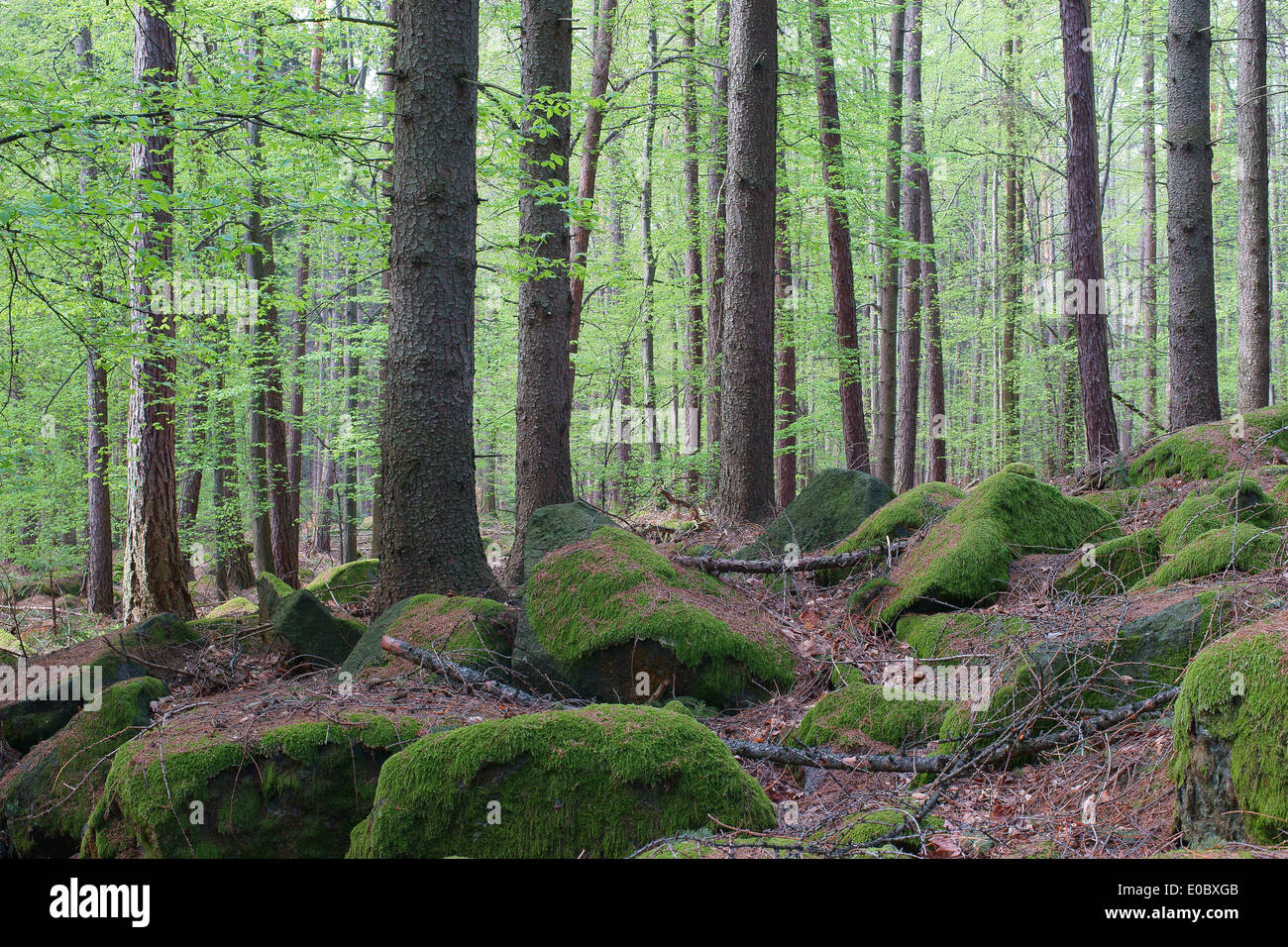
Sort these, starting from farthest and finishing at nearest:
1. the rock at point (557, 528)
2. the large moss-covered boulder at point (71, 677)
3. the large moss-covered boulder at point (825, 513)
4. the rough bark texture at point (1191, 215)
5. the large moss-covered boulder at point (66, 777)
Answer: the rough bark texture at point (1191, 215) → the large moss-covered boulder at point (825, 513) → the rock at point (557, 528) → the large moss-covered boulder at point (71, 677) → the large moss-covered boulder at point (66, 777)

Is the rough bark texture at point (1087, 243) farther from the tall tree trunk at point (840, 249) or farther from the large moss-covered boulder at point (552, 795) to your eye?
the large moss-covered boulder at point (552, 795)

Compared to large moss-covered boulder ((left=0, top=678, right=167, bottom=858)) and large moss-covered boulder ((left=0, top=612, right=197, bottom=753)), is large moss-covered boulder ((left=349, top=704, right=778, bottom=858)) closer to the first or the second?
large moss-covered boulder ((left=0, top=678, right=167, bottom=858))

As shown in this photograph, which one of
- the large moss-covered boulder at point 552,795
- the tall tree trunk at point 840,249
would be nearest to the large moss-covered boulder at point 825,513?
the tall tree trunk at point 840,249

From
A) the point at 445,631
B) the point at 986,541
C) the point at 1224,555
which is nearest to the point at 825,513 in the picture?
the point at 986,541

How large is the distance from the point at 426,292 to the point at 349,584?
12.7ft

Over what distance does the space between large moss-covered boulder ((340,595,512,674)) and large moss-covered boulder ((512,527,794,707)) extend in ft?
0.70

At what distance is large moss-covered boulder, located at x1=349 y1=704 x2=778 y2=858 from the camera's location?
313 cm

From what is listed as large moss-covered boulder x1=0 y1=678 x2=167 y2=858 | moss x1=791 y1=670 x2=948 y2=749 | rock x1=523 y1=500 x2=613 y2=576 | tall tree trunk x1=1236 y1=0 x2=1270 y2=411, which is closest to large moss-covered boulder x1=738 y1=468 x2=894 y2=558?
rock x1=523 y1=500 x2=613 y2=576

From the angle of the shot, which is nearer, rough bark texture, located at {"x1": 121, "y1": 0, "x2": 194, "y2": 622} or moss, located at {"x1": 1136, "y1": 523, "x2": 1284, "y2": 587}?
moss, located at {"x1": 1136, "y1": 523, "x2": 1284, "y2": 587}

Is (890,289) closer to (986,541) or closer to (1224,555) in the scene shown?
(986,541)

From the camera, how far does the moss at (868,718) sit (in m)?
4.34

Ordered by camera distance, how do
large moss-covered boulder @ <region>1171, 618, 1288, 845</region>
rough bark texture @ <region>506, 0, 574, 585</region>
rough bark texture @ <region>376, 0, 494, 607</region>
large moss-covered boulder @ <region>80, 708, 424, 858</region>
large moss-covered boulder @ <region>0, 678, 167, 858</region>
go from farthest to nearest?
rough bark texture @ <region>506, 0, 574, 585</region>
rough bark texture @ <region>376, 0, 494, 607</region>
large moss-covered boulder @ <region>0, 678, 167, 858</region>
large moss-covered boulder @ <region>80, 708, 424, 858</region>
large moss-covered boulder @ <region>1171, 618, 1288, 845</region>

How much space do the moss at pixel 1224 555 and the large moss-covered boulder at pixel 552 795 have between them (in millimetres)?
3196

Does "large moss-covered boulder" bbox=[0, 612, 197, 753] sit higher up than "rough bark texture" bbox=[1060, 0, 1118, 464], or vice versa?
"rough bark texture" bbox=[1060, 0, 1118, 464]
